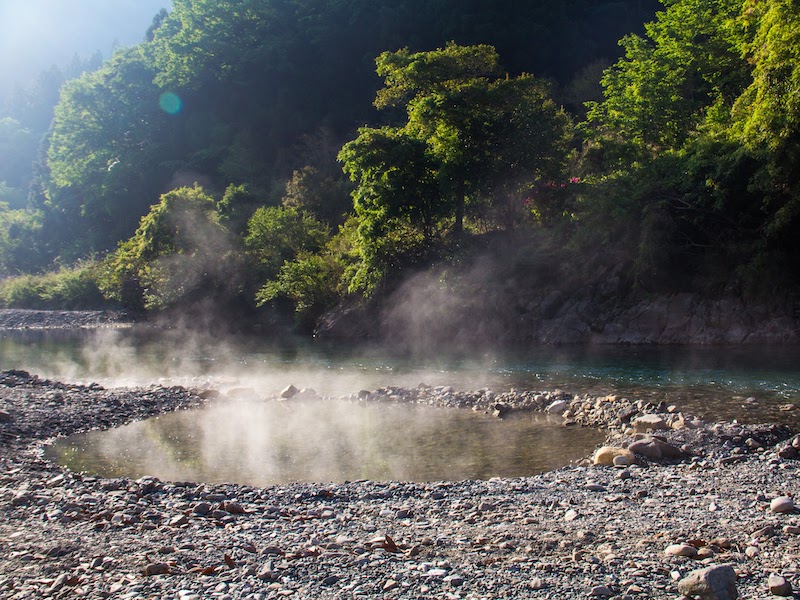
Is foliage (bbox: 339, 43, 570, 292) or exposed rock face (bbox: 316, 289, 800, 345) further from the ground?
foliage (bbox: 339, 43, 570, 292)

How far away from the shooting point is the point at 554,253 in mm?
40000

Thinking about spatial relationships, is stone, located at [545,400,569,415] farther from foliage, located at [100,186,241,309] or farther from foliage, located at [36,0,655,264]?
foliage, located at [36,0,655,264]

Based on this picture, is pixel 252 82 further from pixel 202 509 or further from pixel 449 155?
pixel 202 509

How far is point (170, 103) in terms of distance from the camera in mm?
91812

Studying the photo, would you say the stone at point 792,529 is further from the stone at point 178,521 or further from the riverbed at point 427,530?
the stone at point 178,521

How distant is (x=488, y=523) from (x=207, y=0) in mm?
92783

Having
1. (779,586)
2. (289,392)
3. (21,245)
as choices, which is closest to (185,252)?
(289,392)

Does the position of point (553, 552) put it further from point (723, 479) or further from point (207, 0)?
point (207, 0)

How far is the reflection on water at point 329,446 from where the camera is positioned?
1382 cm

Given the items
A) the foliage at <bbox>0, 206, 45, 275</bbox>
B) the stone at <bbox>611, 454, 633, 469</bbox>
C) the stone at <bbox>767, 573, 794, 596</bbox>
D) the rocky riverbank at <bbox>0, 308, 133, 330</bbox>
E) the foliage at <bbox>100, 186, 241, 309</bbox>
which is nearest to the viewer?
the stone at <bbox>767, 573, 794, 596</bbox>

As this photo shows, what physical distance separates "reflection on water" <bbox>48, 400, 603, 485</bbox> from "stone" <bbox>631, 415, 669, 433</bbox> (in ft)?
2.84

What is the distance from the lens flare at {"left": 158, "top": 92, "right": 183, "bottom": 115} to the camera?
300ft

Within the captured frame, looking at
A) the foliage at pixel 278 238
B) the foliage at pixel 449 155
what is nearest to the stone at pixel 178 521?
the foliage at pixel 449 155

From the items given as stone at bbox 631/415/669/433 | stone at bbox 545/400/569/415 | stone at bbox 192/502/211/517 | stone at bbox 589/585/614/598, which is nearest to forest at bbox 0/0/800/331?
stone at bbox 545/400/569/415
